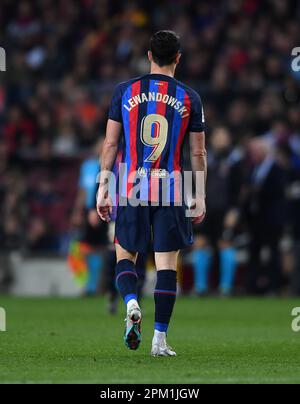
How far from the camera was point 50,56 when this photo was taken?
22672 millimetres

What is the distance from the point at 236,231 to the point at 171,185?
10068 mm

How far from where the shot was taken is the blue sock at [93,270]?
18250mm

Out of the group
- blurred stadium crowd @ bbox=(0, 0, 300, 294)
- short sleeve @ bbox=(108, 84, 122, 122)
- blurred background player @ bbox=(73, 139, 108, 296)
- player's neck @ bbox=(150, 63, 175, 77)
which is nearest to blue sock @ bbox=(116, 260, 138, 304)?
short sleeve @ bbox=(108, 84, 122, 122)

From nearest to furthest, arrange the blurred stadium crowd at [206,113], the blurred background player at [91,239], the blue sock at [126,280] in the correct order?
the blue sock at [126,280] → the blurred background player at [91,239] → the blurred stadium crowd at [206,113]

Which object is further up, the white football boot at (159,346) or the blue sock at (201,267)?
the blue sock at (201,267)

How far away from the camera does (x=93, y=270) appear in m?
18.4

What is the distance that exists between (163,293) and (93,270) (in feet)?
32.6

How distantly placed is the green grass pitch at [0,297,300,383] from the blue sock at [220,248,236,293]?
86.0 inches

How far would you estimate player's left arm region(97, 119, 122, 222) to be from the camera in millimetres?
8555

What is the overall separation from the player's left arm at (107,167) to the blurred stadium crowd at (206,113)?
367 inches

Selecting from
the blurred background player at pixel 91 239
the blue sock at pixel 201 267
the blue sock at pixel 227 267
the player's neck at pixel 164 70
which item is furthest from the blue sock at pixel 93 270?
the player's neck at pixel 164 70

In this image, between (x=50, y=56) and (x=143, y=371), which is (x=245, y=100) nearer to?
(x=50, y=56)

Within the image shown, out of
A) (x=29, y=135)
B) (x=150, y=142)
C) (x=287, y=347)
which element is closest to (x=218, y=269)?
(x=29, y=135)

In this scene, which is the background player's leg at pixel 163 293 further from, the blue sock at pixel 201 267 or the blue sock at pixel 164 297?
the blue sock at pixel 201 267
